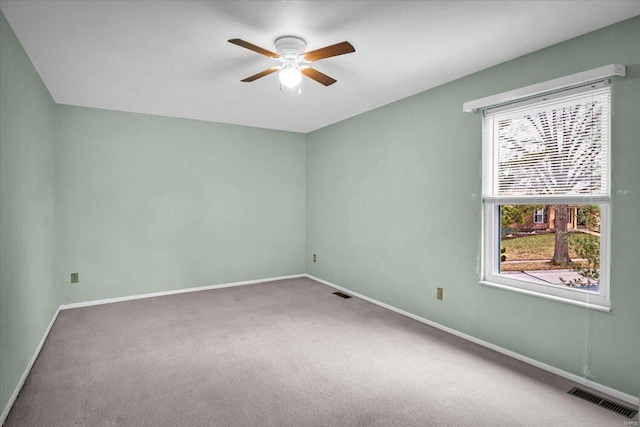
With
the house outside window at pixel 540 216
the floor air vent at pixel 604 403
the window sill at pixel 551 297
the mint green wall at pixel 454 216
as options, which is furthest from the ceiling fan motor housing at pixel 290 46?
the floor air vent at pixel 604 403

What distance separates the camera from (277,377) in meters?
2.62

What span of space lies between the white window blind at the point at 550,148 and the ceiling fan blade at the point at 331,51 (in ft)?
5.01

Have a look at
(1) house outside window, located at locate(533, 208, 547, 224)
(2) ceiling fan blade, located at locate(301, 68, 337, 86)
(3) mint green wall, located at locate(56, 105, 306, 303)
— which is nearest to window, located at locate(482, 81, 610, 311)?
(1) house outside window, located at locate(533, 208, 547, 224)

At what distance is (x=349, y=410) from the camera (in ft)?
7.24

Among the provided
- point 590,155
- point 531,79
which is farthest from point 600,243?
point 531,79

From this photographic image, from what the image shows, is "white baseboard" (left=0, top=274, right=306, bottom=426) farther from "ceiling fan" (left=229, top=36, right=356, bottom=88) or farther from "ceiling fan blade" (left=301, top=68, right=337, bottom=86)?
"ceiling fan blade" (left=301, top=68, right=337, bottom=86)

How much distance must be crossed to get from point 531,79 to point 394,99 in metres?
1.50

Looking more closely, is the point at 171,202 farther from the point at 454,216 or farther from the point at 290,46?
the point at 454,216

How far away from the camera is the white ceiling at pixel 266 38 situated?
2.15 metres

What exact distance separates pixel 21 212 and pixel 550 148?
3939mm

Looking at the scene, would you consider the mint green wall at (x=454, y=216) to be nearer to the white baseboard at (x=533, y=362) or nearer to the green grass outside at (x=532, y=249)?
the white baseboard at (x=533, y=362)

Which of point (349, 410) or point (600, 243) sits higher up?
point (600, 243)

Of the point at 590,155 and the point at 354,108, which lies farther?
the point at 354,108

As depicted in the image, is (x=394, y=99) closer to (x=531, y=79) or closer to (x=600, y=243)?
(x=531, y=79)
